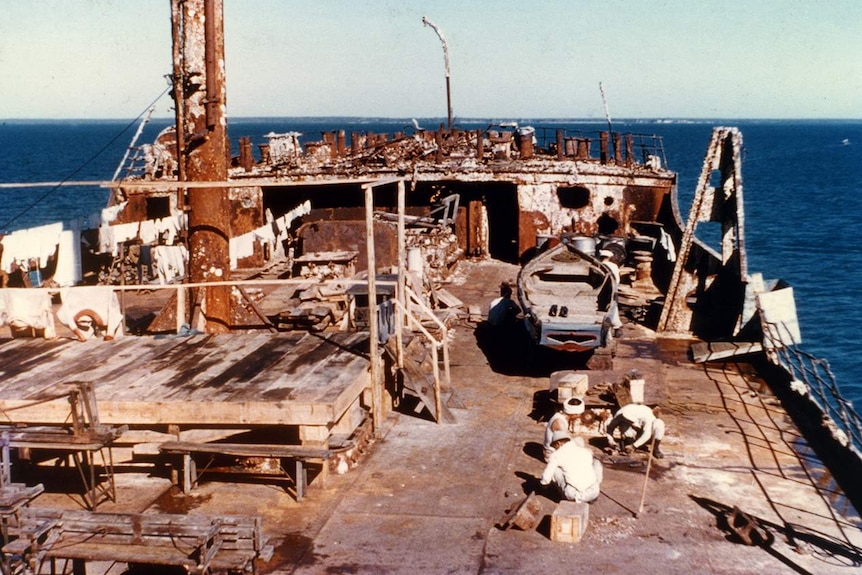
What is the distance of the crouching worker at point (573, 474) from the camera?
407 inches

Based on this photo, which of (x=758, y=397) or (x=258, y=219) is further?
(x=258, y=219)

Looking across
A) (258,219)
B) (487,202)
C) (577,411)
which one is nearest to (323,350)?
(577,411)

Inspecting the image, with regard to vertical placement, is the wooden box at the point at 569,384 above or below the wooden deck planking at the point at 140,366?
below

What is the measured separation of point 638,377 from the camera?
14641 mm

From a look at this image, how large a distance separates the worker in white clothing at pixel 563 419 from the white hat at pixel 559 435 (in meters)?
0.07

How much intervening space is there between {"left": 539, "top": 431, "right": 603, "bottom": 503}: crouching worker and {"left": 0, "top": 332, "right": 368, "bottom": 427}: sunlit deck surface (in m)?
2.95

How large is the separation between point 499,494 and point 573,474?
112 cm

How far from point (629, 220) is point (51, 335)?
19554 mm

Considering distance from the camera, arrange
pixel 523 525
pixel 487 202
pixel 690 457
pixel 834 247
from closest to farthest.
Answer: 1. pixel 523 525
2. pixel 690 457
3. pixel 487 202
4. pixel 834 247

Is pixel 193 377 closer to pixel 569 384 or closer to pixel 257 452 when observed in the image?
pixel 257 452

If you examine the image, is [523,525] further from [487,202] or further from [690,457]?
[487,202]

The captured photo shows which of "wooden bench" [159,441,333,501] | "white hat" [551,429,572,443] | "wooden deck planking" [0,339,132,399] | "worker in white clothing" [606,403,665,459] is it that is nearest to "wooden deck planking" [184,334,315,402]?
"wooden bench" [159,441,333,501]

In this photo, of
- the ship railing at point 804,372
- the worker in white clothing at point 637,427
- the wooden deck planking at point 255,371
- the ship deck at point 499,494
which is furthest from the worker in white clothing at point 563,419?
the wooden deck planking at point 255,371

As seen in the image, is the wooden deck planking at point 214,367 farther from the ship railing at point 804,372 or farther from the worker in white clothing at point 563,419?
the ship railing at point 804,372
